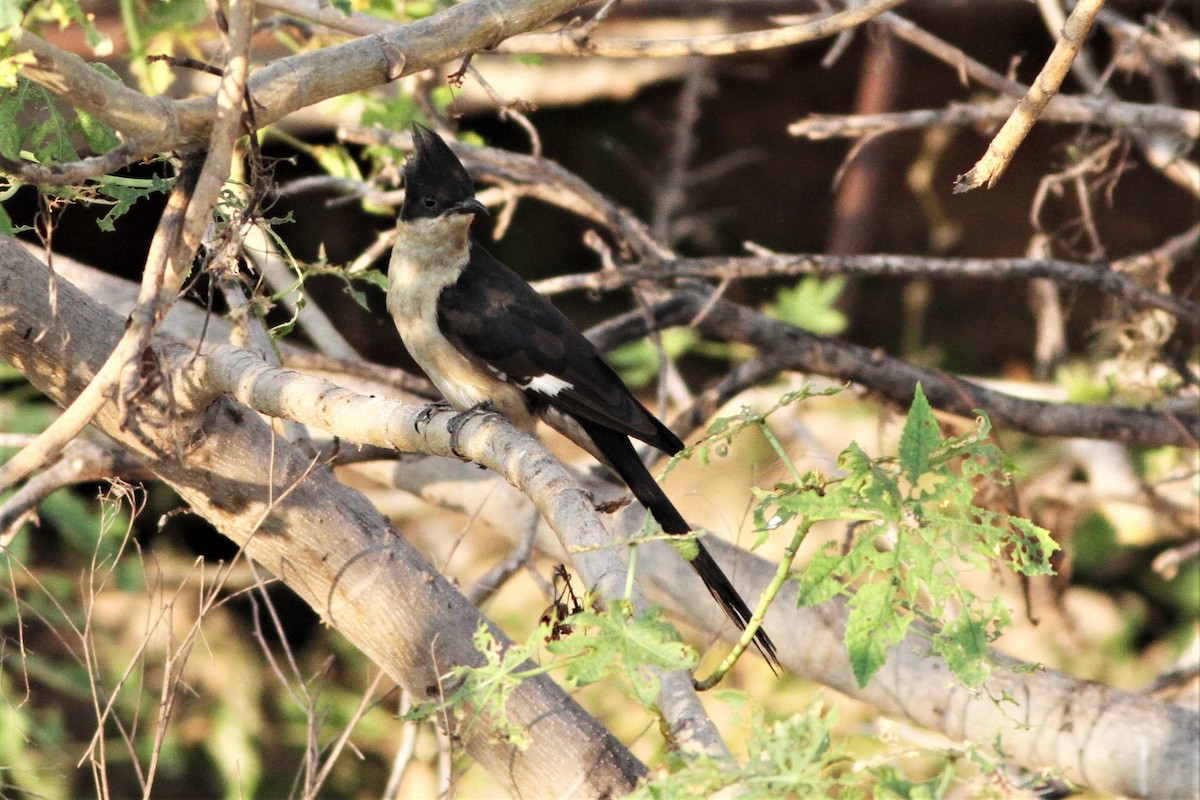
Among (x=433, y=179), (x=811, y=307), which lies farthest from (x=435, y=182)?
(x=811, y=307)

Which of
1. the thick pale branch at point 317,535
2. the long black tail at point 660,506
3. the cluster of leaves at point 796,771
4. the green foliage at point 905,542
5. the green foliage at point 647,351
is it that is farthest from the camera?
the green foliage at point 647,351

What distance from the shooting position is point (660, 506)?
327cm

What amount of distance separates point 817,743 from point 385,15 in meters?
3.27

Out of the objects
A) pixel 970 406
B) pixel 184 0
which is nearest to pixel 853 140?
pixel 970 406

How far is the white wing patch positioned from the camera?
357cm

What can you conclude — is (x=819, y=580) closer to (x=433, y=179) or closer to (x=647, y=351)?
(x=433, y=179)

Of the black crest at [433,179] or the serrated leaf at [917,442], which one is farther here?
the black crest at [433,179]

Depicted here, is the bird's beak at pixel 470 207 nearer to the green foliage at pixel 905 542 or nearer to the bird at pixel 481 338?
the bird at pixel 481 338

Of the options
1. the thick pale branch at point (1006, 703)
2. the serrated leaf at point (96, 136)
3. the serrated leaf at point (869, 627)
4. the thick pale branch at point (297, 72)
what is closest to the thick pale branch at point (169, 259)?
the thick pale branch at point (297, 72)

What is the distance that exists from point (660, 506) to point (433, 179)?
1159mm

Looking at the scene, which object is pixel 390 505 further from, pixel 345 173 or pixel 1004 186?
pixel 1004 186

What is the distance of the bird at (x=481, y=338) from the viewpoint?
354 cm

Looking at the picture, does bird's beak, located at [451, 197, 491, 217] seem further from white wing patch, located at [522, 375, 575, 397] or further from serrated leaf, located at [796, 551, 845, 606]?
serrated leaf, located at [796, 551, 845, 606]

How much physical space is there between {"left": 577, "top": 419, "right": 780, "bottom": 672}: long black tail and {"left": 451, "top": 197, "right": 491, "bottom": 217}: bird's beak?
2.13 feet
